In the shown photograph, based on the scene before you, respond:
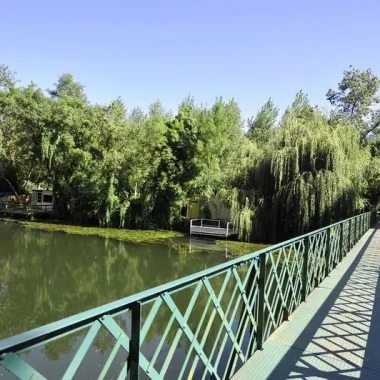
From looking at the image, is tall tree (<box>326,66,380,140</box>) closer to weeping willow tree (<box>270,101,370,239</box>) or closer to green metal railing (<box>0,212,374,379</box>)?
weeping willow tree (<box>270,101,370,239</box>)

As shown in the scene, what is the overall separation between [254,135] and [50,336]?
117ft

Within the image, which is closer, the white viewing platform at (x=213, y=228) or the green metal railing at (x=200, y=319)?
the green metal railing at (x=200, y=319)

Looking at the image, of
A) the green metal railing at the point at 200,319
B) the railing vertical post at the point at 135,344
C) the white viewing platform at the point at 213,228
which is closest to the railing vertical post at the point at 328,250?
the green metal railing at the point at 200,319

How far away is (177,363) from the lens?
19.4 ft

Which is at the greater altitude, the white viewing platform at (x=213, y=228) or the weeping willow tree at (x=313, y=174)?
the weeping willow tree at (x=313, y=174)

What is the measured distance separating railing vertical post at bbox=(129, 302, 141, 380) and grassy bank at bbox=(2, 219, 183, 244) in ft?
54.5

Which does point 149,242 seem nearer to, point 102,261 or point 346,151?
A: point 102,261

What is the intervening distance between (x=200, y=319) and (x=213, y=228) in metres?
18.3

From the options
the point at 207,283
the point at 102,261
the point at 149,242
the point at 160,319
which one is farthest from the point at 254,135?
the point at 207,283

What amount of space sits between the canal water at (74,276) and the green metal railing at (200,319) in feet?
0.51

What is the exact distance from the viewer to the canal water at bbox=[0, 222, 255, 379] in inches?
247

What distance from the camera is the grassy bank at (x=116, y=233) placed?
19.3m

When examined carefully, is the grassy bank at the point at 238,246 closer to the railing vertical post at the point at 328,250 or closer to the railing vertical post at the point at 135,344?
the railing vertical post at the point at 328,250

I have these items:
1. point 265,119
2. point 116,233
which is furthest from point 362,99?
point 116,233
